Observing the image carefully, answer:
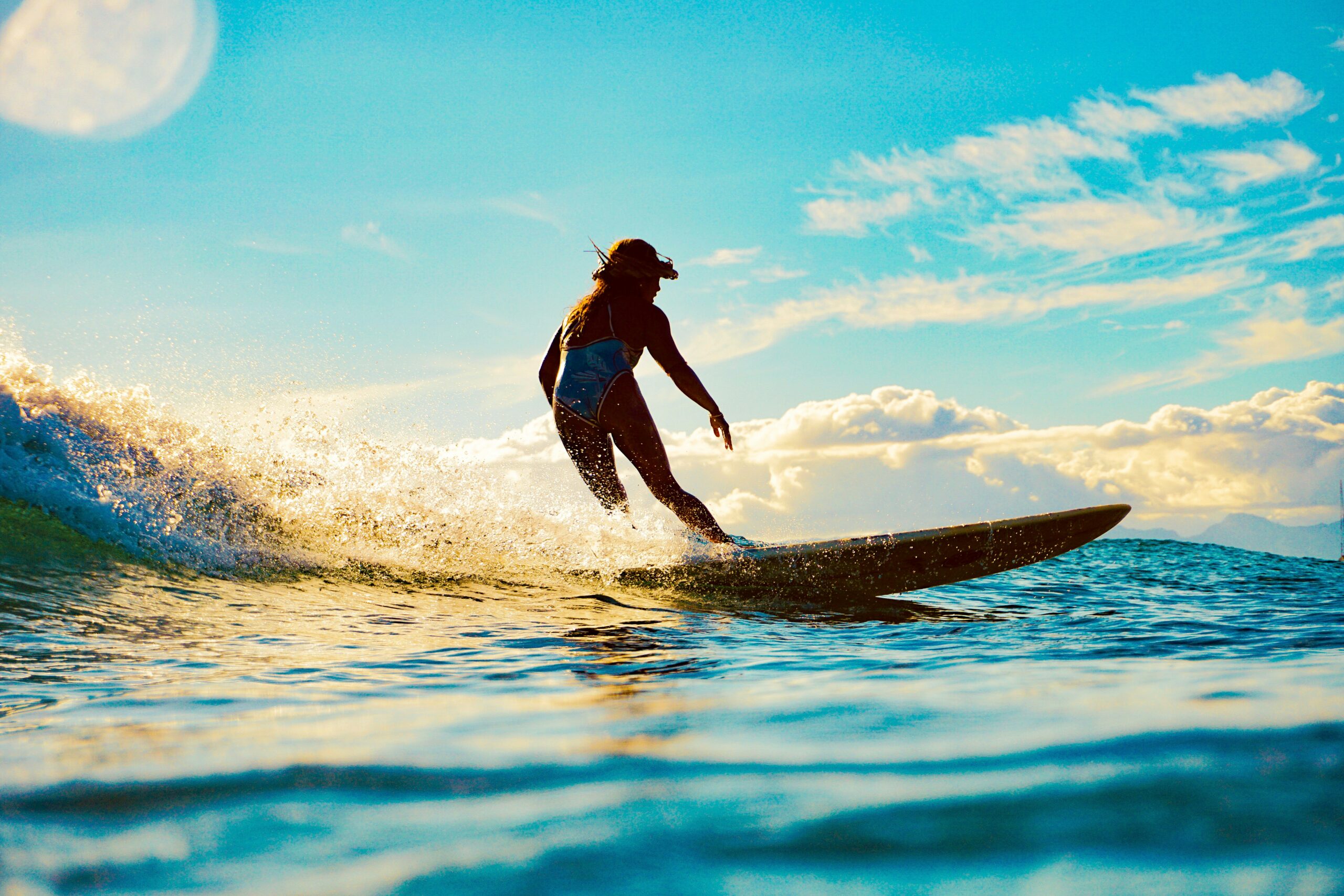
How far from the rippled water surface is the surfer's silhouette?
1960 mm

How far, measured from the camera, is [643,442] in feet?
15.3

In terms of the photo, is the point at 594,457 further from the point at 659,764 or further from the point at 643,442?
the point at 659,764

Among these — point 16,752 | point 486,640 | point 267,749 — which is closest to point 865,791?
point 267,749

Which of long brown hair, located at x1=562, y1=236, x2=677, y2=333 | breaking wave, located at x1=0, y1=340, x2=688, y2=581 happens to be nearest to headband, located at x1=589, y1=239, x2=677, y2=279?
long brown hair, located at x1=562, y1=236, x2=677, y2=333

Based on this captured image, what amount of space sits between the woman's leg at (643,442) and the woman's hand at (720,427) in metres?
0.48

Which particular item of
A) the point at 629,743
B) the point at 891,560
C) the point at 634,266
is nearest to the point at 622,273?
the point at 634,266

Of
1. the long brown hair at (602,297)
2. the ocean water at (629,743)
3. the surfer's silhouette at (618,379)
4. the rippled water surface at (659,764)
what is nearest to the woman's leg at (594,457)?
the surfer's silhouette at (618,379)

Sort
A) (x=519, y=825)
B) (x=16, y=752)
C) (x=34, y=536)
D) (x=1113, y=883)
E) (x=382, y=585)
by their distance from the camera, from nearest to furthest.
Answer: (x=1113, y=883)
(x=519, y=825)
(x=16, y=752)
(x=34, y=536)
(x=382, y=585)

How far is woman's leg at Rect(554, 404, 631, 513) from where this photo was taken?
4801mm

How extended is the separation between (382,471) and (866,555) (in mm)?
3194

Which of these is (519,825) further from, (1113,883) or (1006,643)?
(1006,643)

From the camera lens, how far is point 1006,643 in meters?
2.86

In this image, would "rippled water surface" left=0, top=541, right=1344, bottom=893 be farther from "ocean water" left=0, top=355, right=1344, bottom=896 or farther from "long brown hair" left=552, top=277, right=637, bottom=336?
"long brown hair" left=552, top=277, right=637, bottom=336

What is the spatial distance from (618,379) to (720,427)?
76 centimetres
